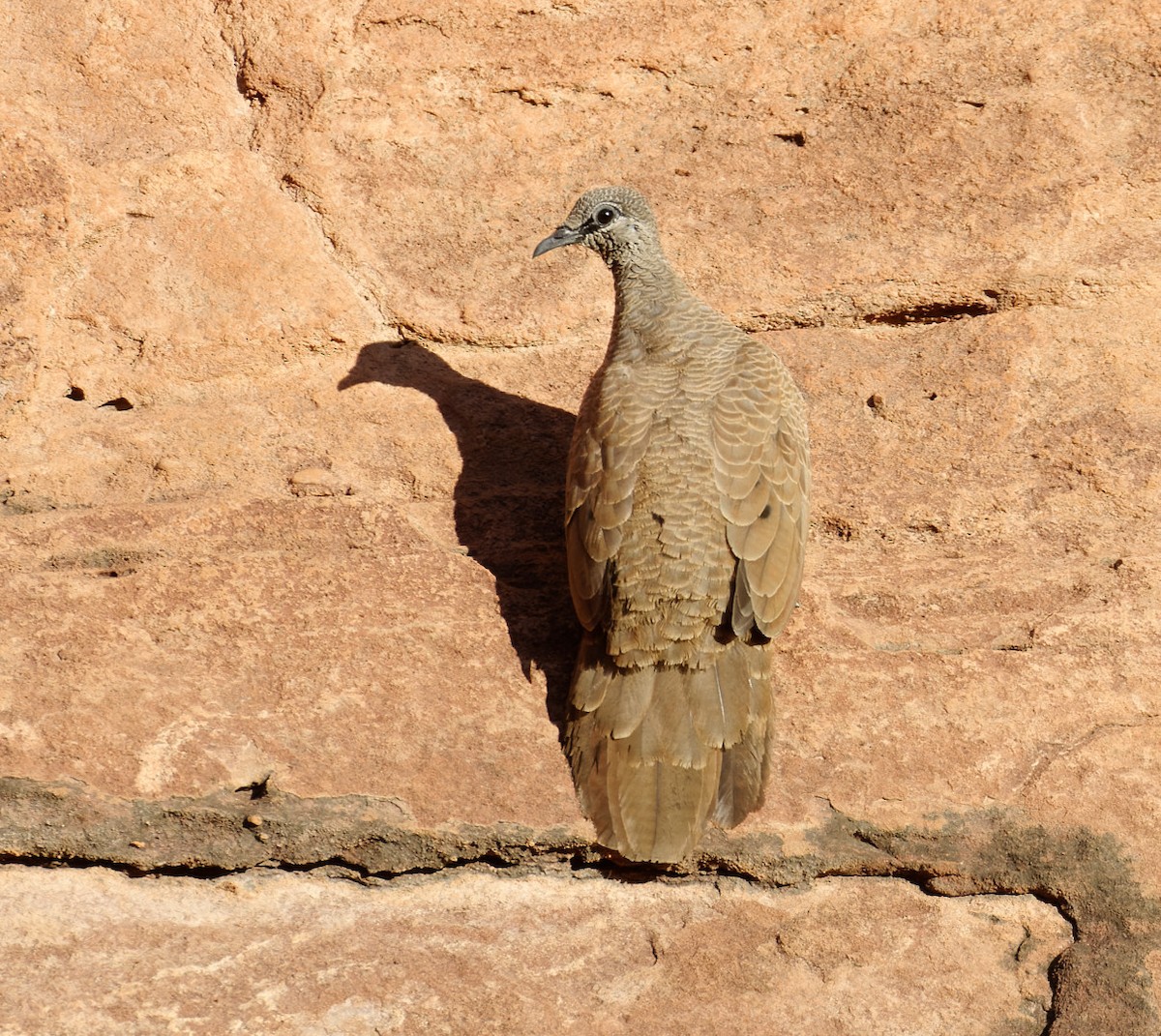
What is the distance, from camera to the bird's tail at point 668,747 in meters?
4.50

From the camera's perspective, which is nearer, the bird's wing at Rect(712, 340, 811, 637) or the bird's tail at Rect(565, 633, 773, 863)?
the bird's tail at Rect(565, 633, 773, 863)

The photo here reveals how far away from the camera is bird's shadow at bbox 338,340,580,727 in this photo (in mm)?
5262

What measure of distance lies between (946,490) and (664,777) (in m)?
2.27

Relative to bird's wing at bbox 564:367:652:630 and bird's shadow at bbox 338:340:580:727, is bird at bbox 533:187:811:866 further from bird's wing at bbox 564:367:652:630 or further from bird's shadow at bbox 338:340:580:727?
bird's shadow at bbox 338:340:580:727

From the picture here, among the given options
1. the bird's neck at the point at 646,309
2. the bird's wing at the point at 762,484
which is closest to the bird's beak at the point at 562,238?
the bird's neck at the point at 646,309

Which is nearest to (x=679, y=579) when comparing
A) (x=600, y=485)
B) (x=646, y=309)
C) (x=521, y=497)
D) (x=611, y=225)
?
(x=600, y=485)

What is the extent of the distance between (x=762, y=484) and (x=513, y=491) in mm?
1384

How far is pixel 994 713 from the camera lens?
196 inches

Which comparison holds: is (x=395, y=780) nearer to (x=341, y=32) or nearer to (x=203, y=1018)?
(x=203, y=1018)

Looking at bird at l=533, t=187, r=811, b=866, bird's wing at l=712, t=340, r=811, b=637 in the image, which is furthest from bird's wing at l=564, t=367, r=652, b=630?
bird's wing at l=712, t=340, r=811, b=637

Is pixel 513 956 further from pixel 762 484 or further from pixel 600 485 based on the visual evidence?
pixel 762 484

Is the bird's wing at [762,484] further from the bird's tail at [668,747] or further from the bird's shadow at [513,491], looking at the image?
the bird's shadow at [513,491]

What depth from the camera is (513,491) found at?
606cm

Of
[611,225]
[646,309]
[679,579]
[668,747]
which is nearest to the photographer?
[668,747]
